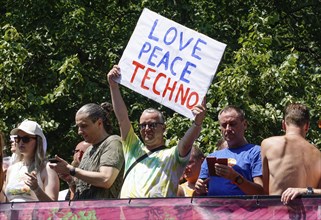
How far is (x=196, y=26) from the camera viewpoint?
1552cm

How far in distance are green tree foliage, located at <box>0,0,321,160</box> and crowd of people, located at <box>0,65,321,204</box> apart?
5.16 meters

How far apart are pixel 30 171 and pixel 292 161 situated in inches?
83.8

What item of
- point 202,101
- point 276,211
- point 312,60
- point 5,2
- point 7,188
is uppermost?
point 312,60

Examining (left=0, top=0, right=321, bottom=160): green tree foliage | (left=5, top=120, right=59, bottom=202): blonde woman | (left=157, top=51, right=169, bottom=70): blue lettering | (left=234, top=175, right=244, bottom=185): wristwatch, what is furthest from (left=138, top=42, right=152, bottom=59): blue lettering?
(left=0, top=0, right=321, bottom=160): green tree foliage

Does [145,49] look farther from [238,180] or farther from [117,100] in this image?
[238,180]

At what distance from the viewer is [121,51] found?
648 inches

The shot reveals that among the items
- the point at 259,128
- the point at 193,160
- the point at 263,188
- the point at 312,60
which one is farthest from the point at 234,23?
the point at 263,188

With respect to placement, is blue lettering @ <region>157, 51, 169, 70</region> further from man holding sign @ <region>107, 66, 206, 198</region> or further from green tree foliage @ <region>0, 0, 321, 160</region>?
green tree foliage @ <region>0, 0, 321, 160</region>

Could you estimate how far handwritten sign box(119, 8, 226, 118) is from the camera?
313 inches

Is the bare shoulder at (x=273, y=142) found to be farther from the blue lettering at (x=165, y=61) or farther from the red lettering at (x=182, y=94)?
the blue lettering at (x=165, y=61)

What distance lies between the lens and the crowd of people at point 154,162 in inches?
290

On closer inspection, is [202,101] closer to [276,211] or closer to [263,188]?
[263,188]

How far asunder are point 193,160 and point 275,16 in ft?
22.7

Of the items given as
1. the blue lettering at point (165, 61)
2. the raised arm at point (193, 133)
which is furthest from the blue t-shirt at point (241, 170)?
the blue lettering at point (165, 61)
